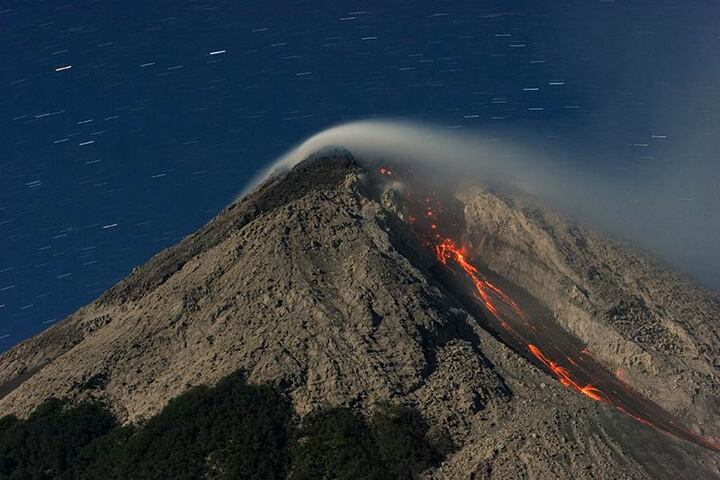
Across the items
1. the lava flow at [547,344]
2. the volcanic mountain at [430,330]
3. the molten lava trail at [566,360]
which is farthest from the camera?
the lava flow at [547,344]

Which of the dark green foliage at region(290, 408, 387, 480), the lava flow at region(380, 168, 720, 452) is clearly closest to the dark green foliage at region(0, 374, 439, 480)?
the dark green foliage at region(290, 408, 387, 480)

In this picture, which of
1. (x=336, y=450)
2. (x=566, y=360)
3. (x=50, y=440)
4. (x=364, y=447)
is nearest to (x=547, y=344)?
(x=566, y=360)

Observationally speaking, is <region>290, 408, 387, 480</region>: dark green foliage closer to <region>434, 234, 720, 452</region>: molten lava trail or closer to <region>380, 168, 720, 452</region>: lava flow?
<region>380, 168, 720, 452</region>: lava flow

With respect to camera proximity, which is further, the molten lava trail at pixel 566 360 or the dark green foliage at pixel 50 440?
the molten lava trail at pixel 566 360

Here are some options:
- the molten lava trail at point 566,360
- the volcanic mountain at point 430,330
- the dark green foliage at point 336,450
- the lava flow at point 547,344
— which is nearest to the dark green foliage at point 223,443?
the dark green foliage at point 336,450

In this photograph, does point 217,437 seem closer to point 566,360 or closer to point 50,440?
point 50,440

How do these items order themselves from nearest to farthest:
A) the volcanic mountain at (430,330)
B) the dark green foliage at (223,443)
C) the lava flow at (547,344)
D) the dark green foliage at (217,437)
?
the dark green foliage at (223,443)
the dark green foliage at (217,437)
the volcanic mountain at (430,330)
the lava flow at (547,344)

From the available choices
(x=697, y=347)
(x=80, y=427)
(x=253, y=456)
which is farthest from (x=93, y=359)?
(x=697, y=347)

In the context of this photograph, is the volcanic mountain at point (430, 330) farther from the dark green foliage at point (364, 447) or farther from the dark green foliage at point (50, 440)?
the dark green foliage at point (50, 440)
